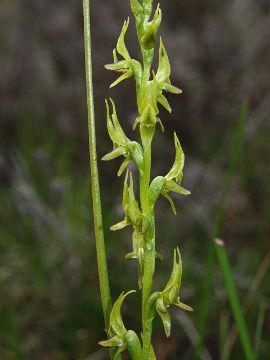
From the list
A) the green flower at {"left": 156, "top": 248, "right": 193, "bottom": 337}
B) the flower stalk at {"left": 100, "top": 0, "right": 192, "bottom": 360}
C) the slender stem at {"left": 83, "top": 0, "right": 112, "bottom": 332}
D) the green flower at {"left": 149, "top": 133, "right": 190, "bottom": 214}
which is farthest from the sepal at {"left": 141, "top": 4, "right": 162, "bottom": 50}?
the green flower at {"left": 156, "top": 248, "right": 193, "bottom": 337}

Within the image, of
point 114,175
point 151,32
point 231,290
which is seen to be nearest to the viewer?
point 151,32

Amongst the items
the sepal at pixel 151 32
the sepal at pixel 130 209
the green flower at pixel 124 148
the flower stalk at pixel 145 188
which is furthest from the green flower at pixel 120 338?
the sepal at pixel 151 32

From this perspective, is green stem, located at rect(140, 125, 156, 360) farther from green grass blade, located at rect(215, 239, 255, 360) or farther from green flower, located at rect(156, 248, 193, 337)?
green grass blade, located at rect(215, 239, 255, 360)

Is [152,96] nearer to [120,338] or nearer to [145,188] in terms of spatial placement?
[145,188]

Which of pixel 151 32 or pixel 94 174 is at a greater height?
pixel 151 32

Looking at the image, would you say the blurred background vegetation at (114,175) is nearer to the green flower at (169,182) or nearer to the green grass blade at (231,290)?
the green grass blade at (231,290)

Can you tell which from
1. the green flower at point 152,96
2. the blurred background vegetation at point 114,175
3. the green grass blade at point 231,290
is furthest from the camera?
the blurred background vegetation at point 114,175

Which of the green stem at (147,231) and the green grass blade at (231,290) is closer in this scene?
the green stem at (147,231)

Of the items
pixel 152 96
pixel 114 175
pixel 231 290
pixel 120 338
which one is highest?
pixel 152 96

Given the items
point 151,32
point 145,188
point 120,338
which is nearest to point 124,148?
point 145,188
